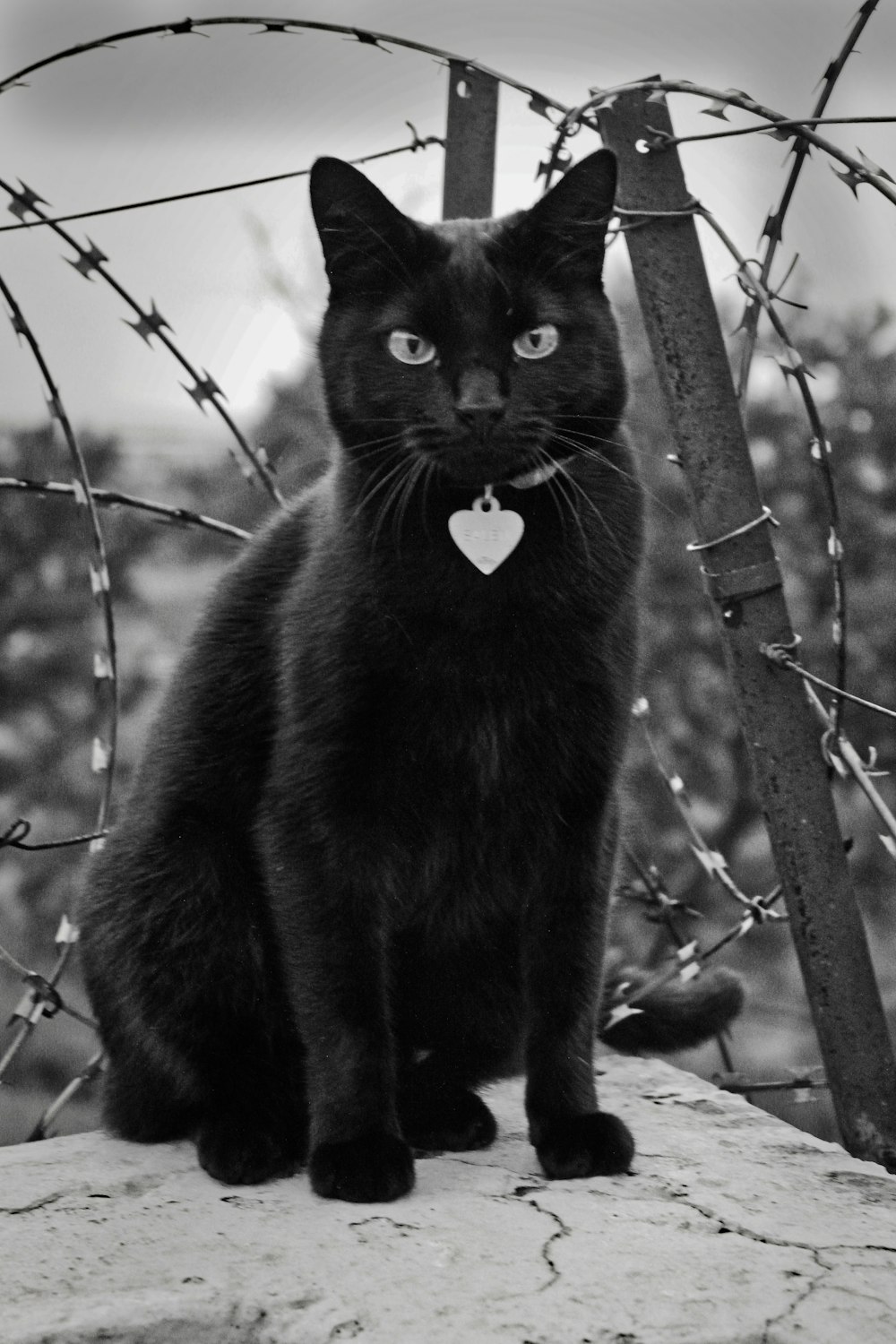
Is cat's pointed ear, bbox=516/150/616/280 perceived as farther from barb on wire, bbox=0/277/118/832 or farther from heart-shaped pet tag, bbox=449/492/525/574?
barb on wire, bbox=0/277/118/832

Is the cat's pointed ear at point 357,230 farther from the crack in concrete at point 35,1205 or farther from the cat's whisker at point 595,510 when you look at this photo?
the crack in concrete at point 35,1205

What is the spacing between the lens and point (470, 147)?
98.7 inches

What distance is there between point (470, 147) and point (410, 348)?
0.79 meters

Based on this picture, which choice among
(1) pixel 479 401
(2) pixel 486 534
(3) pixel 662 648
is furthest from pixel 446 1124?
(3) pixel 662 648

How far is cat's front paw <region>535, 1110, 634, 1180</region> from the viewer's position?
1895 millimetres

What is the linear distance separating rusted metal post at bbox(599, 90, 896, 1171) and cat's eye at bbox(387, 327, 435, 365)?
429 mm

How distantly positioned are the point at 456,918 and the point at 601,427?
2.38 feet

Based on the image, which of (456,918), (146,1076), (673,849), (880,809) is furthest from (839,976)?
(673,849)

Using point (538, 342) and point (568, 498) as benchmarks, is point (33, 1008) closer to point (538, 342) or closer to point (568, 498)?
point (568, 498)

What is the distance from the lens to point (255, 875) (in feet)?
6.79

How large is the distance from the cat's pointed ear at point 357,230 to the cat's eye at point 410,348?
9 centimetres

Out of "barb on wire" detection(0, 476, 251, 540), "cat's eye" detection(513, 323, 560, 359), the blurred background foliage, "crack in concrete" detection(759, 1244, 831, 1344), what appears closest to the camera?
"crack in concrete" detection(759, 1244, 831, 1344)

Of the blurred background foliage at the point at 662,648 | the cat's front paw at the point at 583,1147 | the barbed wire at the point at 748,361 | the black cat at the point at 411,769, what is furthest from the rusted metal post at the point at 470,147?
the blurred background foliage at the point at 662,648

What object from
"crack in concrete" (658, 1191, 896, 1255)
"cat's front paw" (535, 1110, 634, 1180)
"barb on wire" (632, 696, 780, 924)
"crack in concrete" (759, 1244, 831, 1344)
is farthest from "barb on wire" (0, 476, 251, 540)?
"crack in concrete" (759, 1244, 831, 1344)
